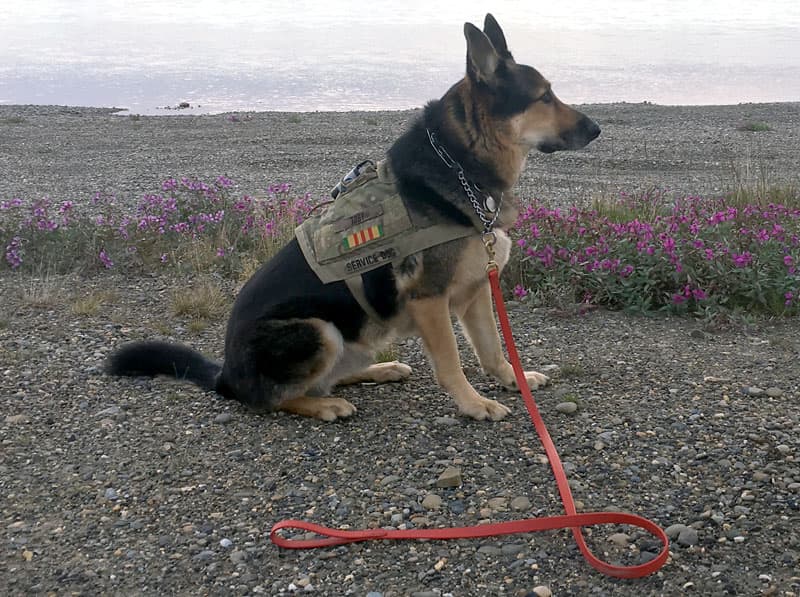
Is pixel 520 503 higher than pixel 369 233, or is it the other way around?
pixel 369 233

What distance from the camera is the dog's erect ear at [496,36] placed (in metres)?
4.36

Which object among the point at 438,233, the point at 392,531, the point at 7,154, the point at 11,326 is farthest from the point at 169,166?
the point at 392,531

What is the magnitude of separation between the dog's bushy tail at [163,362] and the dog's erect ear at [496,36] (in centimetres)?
241

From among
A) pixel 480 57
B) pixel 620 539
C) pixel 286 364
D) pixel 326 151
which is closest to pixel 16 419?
pixel 286 364

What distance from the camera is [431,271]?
4.23 metres

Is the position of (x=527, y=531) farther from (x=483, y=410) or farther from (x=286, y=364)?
(x=286, y=364)

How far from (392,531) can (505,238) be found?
181 centimetres

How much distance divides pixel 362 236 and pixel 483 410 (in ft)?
3.68

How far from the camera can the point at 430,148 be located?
434 cm

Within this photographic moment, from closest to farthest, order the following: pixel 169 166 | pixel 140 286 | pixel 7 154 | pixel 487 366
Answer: pixel 487 366 → pixel 140 286 → pixel 169 166 → pixel 7 154

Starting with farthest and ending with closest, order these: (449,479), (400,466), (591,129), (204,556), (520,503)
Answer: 1. (591,129)
2. (400,466)
3. (449,479)
4. (520,503)
5. (204,556)

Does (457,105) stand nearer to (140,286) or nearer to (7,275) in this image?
(140,286)

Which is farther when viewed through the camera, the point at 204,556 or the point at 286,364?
the point at 286,364

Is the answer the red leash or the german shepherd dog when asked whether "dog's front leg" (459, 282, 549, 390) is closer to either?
the german shepherd dog
